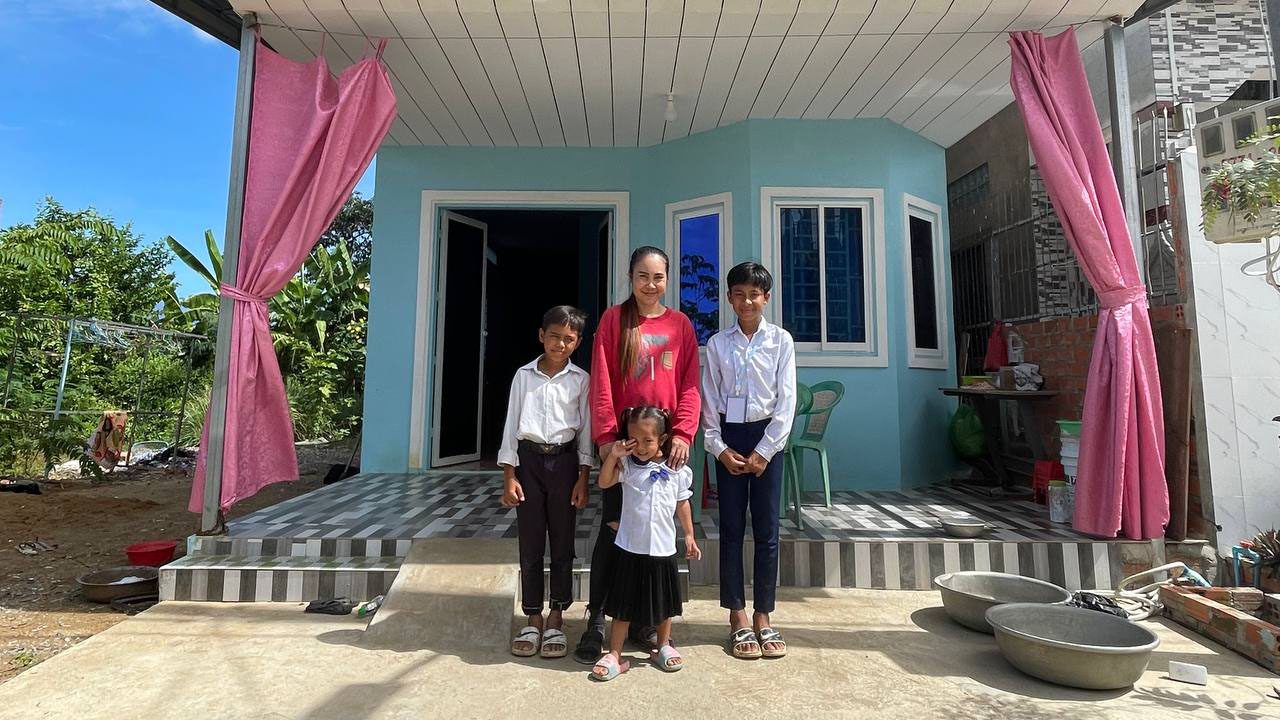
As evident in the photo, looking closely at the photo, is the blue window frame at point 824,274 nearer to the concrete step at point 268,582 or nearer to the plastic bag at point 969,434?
the plastic bag at point 969,434

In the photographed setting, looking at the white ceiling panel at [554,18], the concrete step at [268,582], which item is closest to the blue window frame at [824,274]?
the white ceiling panel at [554,18]

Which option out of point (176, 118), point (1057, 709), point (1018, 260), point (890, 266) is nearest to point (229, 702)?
point (1057, 709)

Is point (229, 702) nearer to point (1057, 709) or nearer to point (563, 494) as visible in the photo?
point (563, 494)

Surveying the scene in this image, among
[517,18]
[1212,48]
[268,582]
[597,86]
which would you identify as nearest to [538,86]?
[597,86]

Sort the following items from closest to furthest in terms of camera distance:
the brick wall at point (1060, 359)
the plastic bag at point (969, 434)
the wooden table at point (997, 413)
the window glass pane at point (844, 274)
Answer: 1. the brick wall at point (1060, 359)
2. the wooden table at point (997, 413)
3. the plastic bag at point (969, 434)
4. the window glass pane at point (844, 274)

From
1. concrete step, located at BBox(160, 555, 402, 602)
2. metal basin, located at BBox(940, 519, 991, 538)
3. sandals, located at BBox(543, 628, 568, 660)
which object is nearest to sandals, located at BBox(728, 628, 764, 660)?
sandals, located at BBox(543, 628, 568, 660)

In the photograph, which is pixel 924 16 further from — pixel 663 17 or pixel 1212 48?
pixel 1212 48

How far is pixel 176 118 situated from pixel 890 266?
45.1m

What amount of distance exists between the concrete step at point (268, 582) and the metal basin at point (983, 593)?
2471mm

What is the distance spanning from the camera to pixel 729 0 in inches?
119

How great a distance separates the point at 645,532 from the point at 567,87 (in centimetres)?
308

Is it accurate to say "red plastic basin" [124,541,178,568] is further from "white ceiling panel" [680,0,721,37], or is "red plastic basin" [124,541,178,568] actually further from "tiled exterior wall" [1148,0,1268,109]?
"tiled exterior wall" [1148,0,1268,109]

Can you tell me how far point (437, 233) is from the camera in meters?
4.91

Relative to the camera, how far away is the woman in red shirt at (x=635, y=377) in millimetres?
2094
